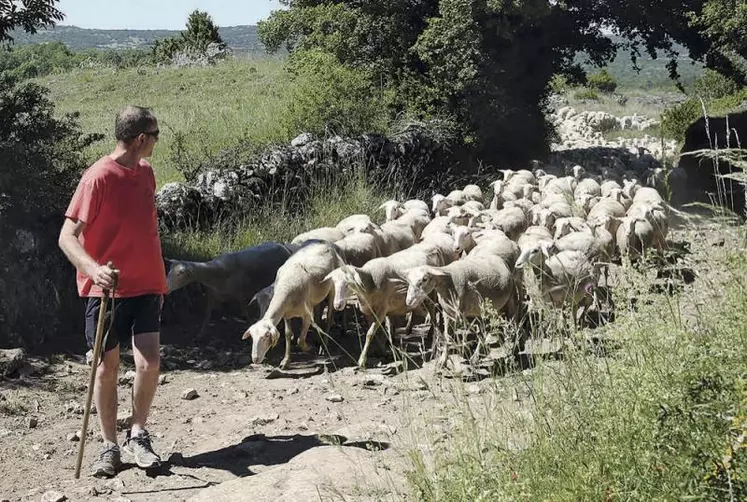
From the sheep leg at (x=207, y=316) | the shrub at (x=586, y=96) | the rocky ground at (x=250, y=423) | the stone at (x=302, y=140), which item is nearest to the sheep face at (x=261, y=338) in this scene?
the rocky ground at (x=250, y=423)

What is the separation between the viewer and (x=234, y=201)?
12.2 metres

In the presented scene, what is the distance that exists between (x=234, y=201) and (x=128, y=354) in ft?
12.8

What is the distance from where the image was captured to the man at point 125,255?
5426mm

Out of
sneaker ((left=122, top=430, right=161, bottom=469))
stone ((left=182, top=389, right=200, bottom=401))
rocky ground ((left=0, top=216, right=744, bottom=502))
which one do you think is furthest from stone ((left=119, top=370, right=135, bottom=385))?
sneaker ((left=122, top=430, right=161, bottom=469))

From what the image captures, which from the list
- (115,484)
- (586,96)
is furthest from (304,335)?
(586,96)

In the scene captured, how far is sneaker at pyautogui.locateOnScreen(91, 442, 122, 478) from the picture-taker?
560 cm

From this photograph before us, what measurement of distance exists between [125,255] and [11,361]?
9.59 ft

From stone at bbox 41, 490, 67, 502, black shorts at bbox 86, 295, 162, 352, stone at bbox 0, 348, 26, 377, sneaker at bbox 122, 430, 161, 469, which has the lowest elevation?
stone at bbox 0, 348, 26, 377

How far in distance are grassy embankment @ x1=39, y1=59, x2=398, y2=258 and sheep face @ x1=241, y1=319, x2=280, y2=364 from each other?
10.7 feet

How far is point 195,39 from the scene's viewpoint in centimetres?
4588

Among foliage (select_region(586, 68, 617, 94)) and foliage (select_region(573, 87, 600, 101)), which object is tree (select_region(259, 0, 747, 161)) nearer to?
foliage (select_region(573, 87, 600, 101))

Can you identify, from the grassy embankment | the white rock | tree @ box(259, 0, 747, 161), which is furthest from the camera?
tree @ box(259, 0, 747, 161)

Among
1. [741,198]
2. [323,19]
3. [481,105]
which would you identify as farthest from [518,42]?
[741,198]

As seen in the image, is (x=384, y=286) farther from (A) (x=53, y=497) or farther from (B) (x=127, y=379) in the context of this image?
(A) (x=53, y=497)
